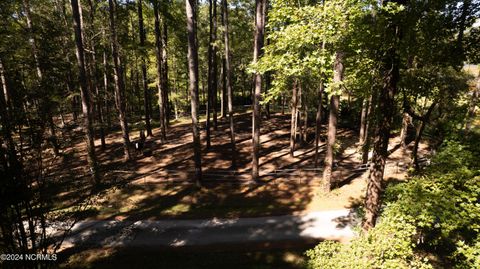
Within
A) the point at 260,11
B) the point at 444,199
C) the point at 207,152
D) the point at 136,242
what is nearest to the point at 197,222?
the point at 136,242

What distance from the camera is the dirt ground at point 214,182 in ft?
53.1

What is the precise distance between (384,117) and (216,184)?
12.9 metres

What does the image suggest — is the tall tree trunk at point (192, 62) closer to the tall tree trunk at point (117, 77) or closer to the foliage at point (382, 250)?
the tall tree trunk at point (117, 77)

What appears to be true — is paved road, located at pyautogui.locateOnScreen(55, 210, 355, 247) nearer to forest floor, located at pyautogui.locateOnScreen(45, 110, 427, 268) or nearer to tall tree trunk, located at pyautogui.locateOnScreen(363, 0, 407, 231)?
forest floor, located at pyautogui.locateOnScreen(45, 110, 427, 268)

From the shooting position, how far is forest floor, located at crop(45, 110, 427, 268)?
617 inches

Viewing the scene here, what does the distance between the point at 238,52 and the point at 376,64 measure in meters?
29.9

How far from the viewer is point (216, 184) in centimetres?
1917

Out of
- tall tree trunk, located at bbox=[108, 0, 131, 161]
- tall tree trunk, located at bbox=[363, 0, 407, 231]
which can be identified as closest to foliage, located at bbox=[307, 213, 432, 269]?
tall tree trunk, located at bbox=[363, 0, 407, 231]

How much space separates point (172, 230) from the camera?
47.5 ft

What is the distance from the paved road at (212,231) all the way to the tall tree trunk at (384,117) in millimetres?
5630

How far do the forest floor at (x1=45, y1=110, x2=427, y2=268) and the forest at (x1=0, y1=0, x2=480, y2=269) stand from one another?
4.8 inches

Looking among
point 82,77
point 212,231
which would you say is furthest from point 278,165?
point 82,77

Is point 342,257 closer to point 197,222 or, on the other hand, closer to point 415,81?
point 415,81

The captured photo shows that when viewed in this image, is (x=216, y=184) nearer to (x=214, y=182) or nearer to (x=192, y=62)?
(x=214, y=182)
